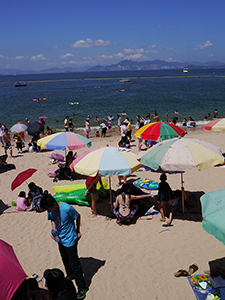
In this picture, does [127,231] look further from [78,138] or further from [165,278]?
[78,138]

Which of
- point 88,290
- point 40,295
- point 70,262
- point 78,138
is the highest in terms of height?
point 78,138

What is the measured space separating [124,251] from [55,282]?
6.39 feet

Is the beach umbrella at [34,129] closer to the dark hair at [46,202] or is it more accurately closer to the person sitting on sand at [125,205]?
the person sitting on sand at [125,205]

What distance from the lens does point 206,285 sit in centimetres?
424

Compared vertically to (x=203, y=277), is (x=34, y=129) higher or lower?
higher

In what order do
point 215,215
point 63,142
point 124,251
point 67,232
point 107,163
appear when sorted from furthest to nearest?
point 63,142 → point 107,163 → point 124,251 → point 67,232 → point 215,215

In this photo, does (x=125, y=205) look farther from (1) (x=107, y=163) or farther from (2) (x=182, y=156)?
(2) (x=182, y=156)

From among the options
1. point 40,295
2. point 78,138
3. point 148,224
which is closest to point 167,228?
point 148,224

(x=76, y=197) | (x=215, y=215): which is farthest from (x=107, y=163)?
(x=215, y=215)

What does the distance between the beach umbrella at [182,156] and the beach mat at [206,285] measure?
2.09m

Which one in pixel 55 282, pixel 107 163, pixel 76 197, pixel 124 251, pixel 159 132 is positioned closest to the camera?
pixel 55 282

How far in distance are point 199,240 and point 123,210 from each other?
74.7 inches

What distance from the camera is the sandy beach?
4375 mm

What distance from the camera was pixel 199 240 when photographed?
550 cm
